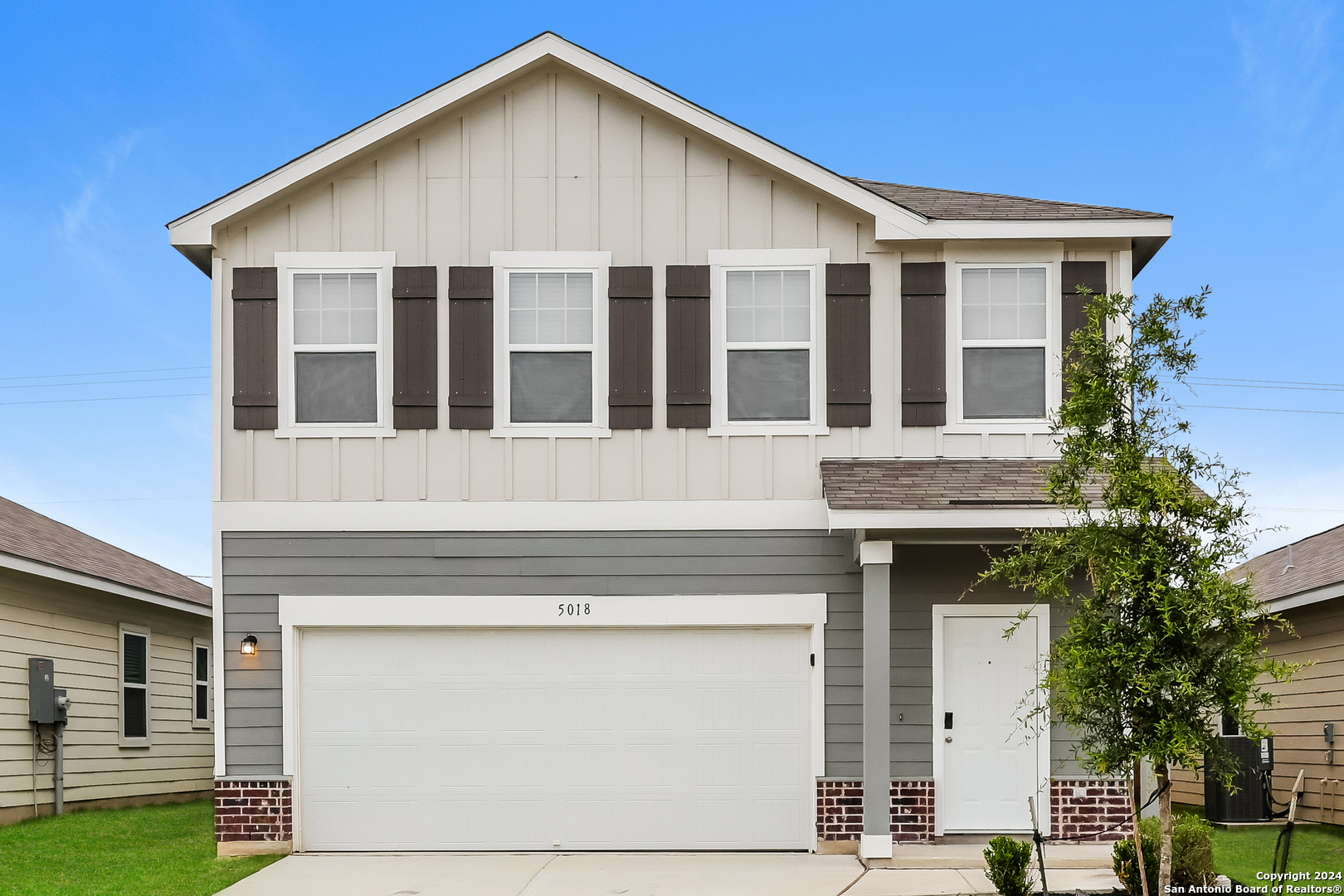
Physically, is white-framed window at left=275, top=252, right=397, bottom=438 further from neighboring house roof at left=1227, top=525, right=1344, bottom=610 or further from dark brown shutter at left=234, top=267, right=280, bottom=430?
neighboring house roof at left=1227, top=525, right=1344, bottom=610

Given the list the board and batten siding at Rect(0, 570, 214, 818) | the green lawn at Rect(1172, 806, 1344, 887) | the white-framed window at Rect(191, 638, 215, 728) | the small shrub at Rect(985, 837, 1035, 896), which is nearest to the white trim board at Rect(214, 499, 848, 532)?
the small shrub at Rect(985, 837, 1035, 896)

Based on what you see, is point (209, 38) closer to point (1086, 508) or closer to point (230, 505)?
point (230, 505)

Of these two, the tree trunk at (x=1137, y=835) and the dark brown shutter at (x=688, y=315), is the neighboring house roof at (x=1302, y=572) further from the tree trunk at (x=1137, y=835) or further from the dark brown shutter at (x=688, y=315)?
the dark brown shutter at (x=688, y=315)

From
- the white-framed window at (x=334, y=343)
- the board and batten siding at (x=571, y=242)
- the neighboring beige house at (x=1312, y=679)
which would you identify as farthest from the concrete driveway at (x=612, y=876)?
the neighboring beige house at (x=1312, y=679)

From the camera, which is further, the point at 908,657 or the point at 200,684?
the point at 200,684

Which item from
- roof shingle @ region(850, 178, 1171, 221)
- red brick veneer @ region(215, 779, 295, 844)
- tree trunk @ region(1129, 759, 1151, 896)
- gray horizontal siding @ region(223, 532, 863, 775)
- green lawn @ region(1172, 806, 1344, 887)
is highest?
roof shingle @ region(850, 178, 1171, 221)

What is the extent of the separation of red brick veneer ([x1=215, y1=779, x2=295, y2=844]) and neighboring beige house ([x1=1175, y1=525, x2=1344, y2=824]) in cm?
919

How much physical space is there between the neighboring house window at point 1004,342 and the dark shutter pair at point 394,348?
15.1 feet

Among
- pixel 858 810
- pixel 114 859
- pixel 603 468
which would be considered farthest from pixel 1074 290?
pixel 114 859

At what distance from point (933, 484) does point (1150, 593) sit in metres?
3.09

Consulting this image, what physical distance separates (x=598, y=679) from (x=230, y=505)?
11.4 feet

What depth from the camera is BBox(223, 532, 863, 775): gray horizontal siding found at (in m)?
10.3

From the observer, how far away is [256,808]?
33.5 ft

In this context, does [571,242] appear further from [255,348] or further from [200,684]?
[200,684]
